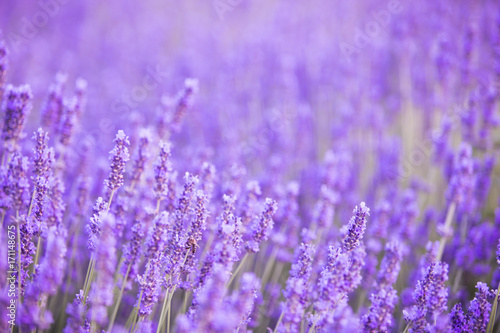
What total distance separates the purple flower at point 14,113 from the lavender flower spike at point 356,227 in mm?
1591

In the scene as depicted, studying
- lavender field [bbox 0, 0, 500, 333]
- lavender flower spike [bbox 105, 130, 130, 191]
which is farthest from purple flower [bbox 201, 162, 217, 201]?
lavender flower spike [bbox 105, 130, 130, 191]

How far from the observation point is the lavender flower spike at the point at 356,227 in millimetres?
1581

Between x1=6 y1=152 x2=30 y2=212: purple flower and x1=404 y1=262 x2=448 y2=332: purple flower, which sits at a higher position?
x1=404 y1=262 x2=448 y2=332: purple flower

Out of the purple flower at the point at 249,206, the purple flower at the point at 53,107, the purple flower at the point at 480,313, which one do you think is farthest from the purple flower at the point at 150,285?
the purple flower at the point at 480,313

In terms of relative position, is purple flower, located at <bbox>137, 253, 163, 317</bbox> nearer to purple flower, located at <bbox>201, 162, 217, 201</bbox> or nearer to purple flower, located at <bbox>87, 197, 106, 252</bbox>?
purple flower, located at <bbox>87, 197, 106, 252</bbox>

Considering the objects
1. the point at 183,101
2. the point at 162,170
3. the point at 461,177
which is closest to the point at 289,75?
the point at 183,101

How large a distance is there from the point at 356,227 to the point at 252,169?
7.31ft

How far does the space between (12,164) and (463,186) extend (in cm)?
252

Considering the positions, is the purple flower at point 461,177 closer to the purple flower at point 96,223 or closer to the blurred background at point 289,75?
the blurred background at point 289,75

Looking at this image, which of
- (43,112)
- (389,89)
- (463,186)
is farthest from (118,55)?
(463,186)

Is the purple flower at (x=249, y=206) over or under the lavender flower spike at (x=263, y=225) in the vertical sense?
over

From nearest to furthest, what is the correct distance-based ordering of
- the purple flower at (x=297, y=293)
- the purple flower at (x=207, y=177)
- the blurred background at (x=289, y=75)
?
the purple flower at (x=297, y=293) < the purple flower at (x=207, y=177) < the blurred background at (x=289, y=75)

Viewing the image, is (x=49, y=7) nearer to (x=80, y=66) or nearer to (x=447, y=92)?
(x=80, y=66)

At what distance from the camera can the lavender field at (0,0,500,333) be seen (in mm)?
1545
